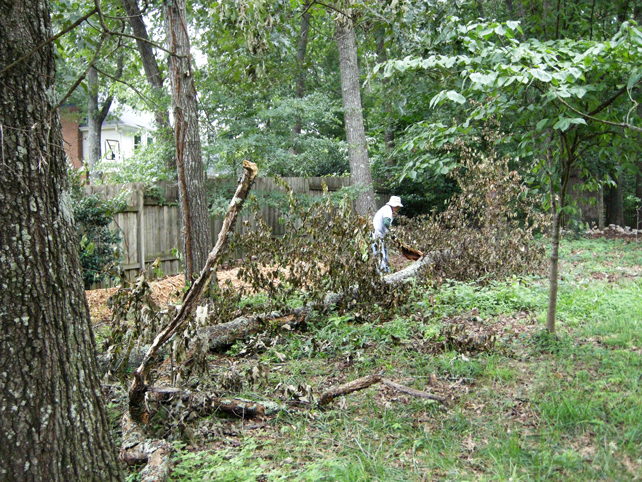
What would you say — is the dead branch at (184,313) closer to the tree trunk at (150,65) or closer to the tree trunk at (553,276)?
the tree trunk at (553,276)

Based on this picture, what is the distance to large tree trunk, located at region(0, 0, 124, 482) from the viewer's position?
2.20 metres

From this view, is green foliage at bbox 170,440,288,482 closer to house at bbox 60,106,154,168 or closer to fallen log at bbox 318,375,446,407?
fallen log at bbox 318,375,446,407

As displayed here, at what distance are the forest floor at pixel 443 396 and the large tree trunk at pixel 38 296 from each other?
2.92 ft

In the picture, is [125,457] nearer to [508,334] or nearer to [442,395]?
[442,395]

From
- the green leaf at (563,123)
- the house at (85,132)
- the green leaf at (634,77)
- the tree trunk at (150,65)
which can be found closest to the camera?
the green leaf at (634,77)

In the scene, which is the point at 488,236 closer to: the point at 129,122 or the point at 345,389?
the point at 345,389

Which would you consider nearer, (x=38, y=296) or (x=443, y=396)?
(x=38, y=296)

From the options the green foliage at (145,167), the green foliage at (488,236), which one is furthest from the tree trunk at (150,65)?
the green foliage at (488,236)

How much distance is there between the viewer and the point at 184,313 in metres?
3.78

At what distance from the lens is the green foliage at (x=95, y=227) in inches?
352

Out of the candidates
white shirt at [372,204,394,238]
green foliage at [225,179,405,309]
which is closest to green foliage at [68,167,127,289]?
green foliage at [225,179,405,309]

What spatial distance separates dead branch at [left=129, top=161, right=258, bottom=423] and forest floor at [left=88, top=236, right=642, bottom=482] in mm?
386

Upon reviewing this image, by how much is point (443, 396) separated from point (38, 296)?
296cm

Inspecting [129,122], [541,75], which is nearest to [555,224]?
[541,75]
